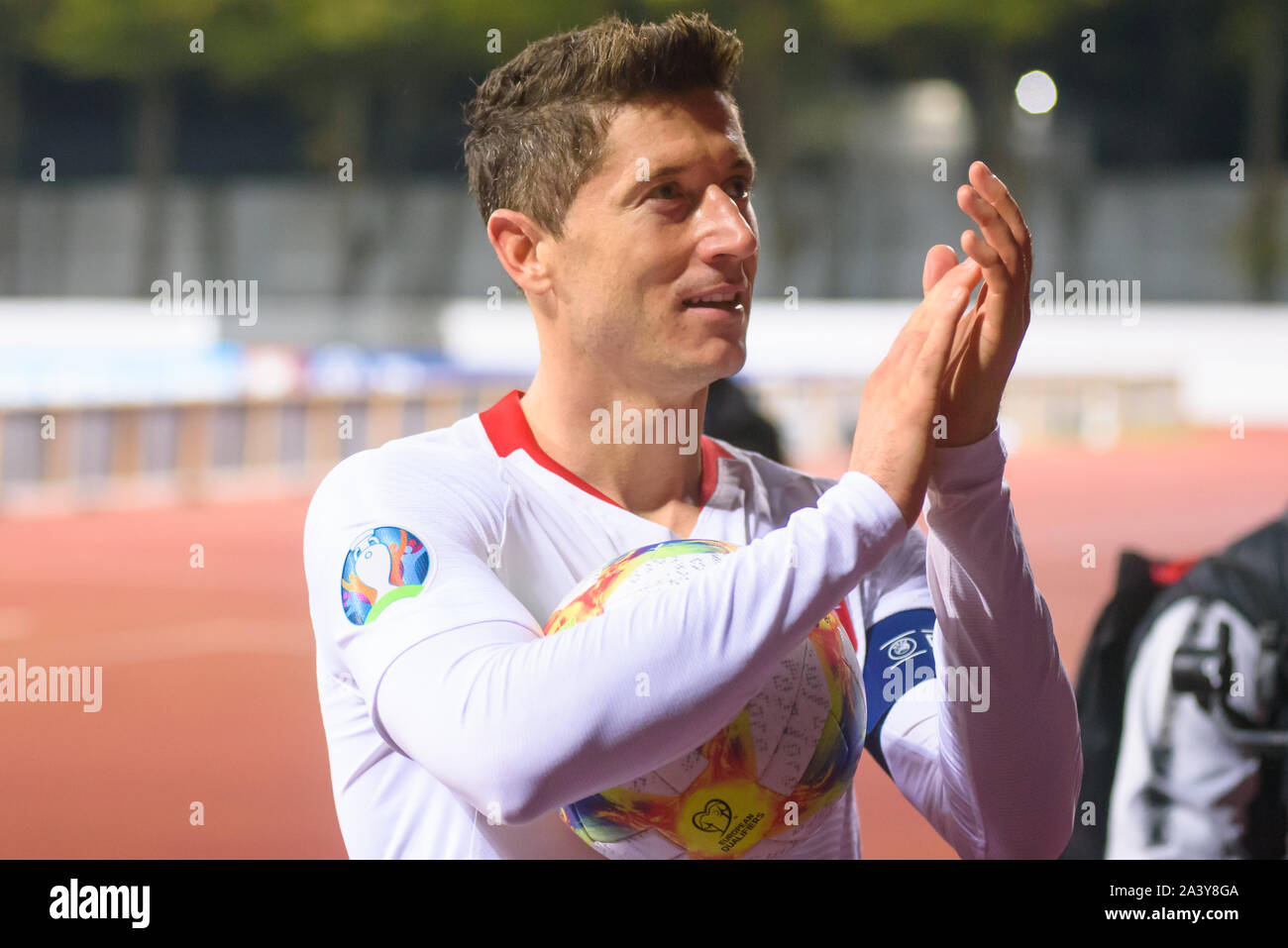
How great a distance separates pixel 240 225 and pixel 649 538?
77.9 ft

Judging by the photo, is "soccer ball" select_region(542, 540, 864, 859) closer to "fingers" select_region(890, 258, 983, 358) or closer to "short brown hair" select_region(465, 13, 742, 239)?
"fingers" select_region(890, 258, 983, 358)

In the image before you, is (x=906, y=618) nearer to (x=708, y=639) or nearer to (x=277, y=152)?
(x=708, y=639)

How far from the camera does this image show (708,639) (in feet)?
4.70

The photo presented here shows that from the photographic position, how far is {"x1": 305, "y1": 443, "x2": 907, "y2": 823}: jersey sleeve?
4.71 ft

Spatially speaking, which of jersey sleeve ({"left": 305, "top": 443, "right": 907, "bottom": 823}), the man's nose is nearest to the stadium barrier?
the man's nose

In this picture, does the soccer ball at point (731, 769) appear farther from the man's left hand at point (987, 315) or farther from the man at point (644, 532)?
the man's left hand at point (987, 315)

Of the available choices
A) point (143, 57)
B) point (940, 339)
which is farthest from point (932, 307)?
point (143, 57)

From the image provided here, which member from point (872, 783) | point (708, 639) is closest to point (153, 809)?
point (872, 783)

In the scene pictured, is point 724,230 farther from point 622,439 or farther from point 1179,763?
point 1179,763

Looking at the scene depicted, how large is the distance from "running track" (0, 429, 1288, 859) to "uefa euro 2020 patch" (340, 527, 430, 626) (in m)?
4.23

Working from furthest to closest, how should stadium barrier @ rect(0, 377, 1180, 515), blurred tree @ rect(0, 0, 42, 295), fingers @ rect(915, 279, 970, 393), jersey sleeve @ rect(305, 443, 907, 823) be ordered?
blurred tree @ rect(0, 0, 42, 295)
stadium barrier @ rect(0, 377, 1180, 515)
fingers @ rect(915, 279, 970, 393)
jersey sleeve @ rect(305, 443, 907, 823)

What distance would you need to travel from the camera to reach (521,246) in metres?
1.87

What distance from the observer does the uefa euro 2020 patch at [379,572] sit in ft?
5.17
